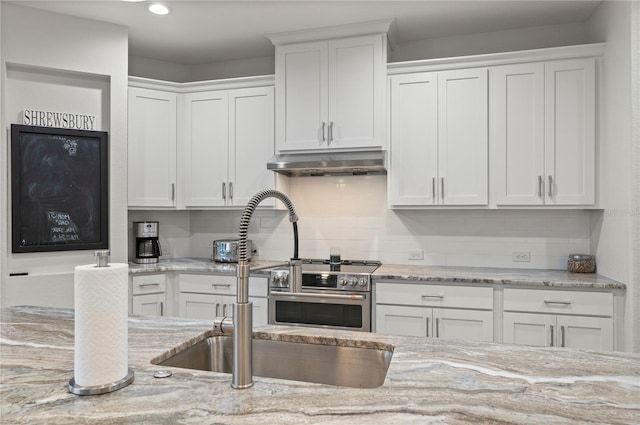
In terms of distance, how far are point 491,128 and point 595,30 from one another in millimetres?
1027

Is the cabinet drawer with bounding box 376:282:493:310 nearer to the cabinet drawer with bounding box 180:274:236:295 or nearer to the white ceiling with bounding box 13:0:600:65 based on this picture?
Result: the cabinet drawer with bounding box 180:274:236:295

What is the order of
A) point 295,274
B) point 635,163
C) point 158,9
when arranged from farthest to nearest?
point 158,9 < point 635,163 < point 295,274

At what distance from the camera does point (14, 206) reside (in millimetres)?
3031

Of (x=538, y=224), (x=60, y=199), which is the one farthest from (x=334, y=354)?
(x=60, y=199)

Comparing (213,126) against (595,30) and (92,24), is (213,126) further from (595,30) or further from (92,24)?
(595,30)

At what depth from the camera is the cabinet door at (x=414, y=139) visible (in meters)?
3.22

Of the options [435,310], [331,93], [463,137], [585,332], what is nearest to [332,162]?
[331,93]

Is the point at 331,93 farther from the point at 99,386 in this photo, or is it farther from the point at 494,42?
the point at 99,386

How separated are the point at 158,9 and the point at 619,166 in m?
3.26

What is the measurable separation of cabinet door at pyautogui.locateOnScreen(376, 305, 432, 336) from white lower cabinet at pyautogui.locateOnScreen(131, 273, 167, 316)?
171cm

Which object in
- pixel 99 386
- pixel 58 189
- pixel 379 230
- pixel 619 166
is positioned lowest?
pixel 99 386

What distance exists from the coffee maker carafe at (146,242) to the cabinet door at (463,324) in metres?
2.38

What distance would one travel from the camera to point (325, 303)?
3080 millimetres

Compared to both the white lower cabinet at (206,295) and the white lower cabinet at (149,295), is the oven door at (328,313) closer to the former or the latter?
the white lower cabinet at (206,295)
